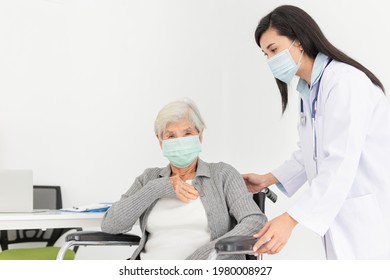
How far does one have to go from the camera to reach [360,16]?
107 inches

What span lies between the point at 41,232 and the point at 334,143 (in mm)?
1987

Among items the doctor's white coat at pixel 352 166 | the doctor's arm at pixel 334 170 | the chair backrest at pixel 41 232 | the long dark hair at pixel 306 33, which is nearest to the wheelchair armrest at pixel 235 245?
the doctor's arm at pixel 334 170

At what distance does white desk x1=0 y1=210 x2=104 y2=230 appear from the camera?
76.2 inches

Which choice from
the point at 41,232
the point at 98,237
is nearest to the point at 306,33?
the point at 98,237

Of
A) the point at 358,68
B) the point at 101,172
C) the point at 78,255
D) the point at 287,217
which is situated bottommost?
the point at 78,255

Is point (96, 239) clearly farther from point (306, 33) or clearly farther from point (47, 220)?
point (306, 33)

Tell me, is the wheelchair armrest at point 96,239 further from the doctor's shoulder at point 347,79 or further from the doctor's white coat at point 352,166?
the doctor's shoulder at point 347,79

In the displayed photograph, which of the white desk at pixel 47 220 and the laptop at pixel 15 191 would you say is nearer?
the white desk at pixel 47 220

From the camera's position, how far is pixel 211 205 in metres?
1.91

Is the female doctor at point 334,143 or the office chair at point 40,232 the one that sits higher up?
the female doctor at point 334,143

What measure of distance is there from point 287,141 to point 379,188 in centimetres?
143

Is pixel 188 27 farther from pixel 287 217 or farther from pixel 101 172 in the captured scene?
pixel 287 217

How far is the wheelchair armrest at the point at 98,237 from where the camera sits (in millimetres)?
1931

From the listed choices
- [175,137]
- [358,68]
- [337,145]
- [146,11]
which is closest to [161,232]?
[175,137]
